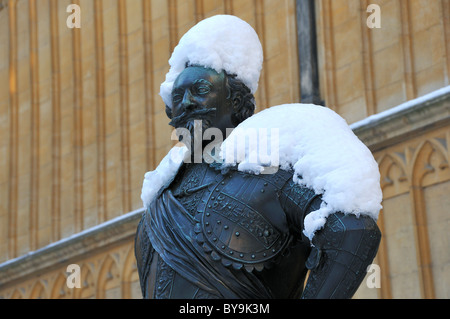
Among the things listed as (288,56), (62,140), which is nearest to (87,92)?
(62,140)

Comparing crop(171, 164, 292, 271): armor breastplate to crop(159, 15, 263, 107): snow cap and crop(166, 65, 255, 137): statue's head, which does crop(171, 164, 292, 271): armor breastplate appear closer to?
crop(166, 65, 255, 137): statue's head

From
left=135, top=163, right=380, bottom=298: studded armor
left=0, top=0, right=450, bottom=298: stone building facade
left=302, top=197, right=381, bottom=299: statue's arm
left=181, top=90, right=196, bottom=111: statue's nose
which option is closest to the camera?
left=302, top=197, right=381, bottom=299: statue's arm

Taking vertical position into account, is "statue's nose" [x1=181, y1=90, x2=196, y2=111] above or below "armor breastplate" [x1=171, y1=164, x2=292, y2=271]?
above

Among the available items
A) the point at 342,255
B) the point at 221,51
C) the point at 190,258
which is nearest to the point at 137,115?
the point at 221,51

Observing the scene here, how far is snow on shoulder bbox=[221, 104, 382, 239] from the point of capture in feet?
6.97

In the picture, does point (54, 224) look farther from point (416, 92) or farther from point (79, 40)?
point (416, 92)

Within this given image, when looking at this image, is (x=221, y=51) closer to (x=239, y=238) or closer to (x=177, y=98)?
(x=177, y=98)

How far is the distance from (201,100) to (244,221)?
306 millimetres

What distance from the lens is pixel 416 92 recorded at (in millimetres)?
9570

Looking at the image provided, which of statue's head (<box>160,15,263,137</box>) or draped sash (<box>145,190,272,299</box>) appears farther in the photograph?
statue's head (<box>160,15,263,137</box>)

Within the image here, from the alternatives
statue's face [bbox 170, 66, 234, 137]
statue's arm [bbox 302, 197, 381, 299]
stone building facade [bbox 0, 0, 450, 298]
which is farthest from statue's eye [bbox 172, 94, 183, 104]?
stone building facade [bbox 0, 0, 450, 298]

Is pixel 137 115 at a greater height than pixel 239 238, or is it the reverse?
pixel 137 115

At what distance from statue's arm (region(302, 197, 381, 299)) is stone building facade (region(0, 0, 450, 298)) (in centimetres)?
698

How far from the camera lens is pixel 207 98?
240 centimetres
